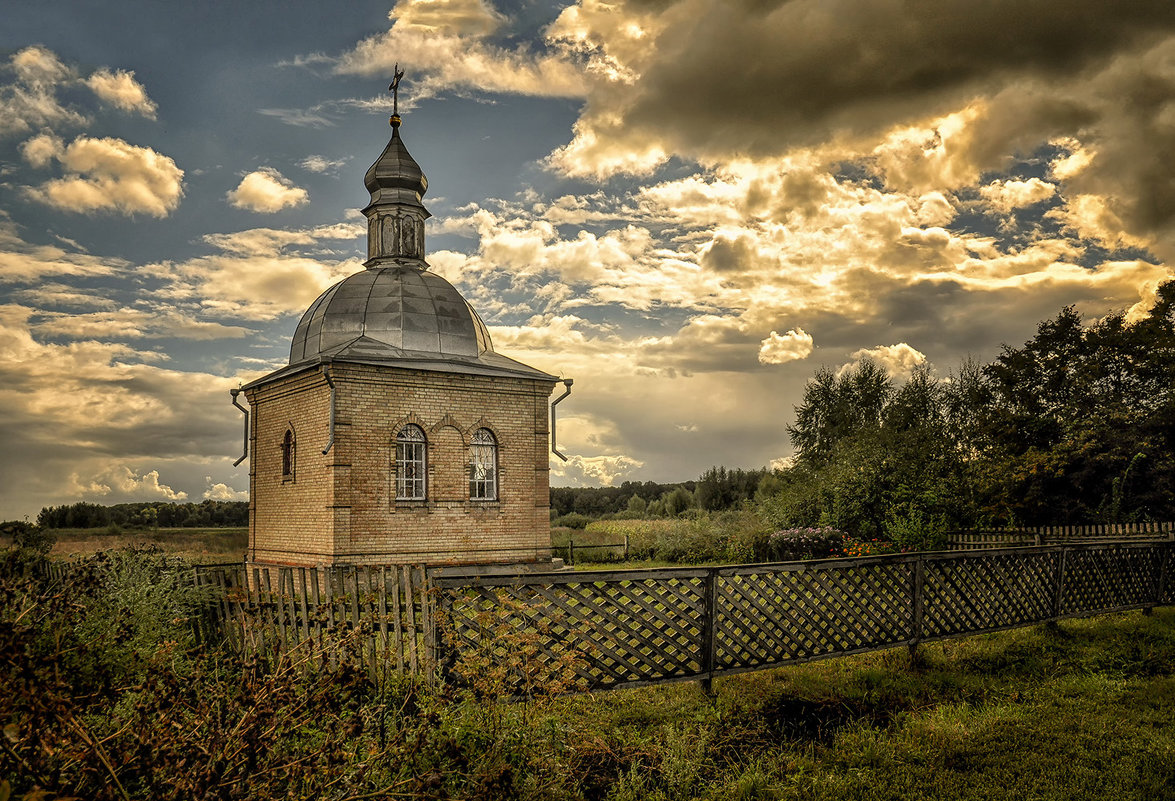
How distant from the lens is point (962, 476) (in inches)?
925

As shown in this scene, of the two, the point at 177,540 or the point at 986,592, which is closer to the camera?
the point at 986,592

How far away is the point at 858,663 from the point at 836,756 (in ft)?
11.3

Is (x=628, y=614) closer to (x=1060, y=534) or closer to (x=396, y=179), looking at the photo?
(x=1060, y=534)

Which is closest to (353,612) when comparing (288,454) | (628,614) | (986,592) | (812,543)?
(628,614)

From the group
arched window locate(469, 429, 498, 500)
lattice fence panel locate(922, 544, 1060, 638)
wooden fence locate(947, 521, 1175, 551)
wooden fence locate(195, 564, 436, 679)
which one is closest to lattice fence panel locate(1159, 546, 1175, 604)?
wooden fence locate(947, 521, 1175, 551)

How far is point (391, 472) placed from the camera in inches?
684

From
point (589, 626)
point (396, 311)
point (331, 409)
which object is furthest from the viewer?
point (396, 311)

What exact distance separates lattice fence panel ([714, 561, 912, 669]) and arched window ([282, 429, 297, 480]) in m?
13.3

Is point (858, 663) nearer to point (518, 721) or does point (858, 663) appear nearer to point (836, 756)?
point (836, 756)

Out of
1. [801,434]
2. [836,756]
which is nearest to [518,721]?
[836,756]

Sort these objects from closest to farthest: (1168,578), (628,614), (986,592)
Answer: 1. (628,614)
2. (986,592)
3. (1168,578)

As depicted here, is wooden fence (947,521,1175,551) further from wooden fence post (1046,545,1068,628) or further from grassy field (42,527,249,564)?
grassy field (42,527,249,564)

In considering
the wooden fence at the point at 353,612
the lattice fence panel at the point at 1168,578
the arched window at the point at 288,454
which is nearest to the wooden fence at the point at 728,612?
the wooden fence at the point at 353,612

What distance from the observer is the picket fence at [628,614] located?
254 inches
